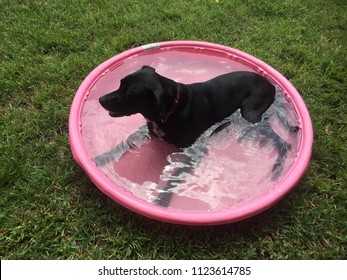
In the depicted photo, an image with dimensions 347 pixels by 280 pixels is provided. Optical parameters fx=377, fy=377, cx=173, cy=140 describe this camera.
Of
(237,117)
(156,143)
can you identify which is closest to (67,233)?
(156,143)

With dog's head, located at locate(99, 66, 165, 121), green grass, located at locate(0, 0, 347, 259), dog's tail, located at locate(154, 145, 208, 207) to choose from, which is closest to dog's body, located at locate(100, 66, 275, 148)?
dog's head, located at locate(99, 66, 165, 121)

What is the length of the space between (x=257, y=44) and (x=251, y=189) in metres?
2.56

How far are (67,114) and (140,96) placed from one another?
1319 millimetres

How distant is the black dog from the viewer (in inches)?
127

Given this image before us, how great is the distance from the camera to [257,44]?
209 inches

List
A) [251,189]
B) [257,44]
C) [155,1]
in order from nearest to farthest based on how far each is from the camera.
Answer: [251,189], [257,44], [155,1]

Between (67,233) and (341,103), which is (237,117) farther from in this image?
(67,233)

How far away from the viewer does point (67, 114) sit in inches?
165

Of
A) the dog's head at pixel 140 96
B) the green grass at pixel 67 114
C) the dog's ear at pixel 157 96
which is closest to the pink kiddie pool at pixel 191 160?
the green grass at pixel 67 114

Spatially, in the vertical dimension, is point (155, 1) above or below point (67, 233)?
above

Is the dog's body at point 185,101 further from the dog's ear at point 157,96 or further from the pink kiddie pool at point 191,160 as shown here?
the pink kiddie pool at point 191,160

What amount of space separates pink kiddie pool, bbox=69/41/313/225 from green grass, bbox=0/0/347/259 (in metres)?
0.24

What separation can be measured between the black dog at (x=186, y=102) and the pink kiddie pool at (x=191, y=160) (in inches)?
4.7

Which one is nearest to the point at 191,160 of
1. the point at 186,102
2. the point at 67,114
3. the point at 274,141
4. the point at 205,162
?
the point at 205,162
